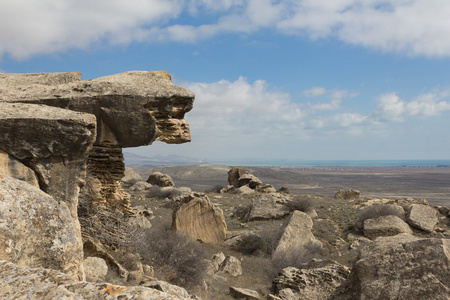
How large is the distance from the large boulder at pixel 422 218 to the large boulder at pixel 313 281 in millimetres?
9041

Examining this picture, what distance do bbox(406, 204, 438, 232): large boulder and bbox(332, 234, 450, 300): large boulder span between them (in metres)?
10.9

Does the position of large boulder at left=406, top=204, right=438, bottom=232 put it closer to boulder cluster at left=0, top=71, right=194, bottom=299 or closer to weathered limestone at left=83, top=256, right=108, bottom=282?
boulder cluster at left=0, top=71, right=194, bottom=299

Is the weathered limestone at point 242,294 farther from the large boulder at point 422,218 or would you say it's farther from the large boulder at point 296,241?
the large boulder at point 422,218

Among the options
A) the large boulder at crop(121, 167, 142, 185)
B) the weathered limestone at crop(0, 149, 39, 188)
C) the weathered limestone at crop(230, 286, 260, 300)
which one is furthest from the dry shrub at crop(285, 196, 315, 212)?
the large boulder at crop(121, 167, 142, 185)

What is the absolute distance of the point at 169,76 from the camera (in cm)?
1031

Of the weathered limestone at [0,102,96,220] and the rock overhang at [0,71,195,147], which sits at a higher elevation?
the rock overhang at [0,71,195,147]

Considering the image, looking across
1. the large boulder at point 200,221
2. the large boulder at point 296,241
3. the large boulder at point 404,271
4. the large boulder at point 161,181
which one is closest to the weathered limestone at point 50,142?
the large boulder at point 404,271

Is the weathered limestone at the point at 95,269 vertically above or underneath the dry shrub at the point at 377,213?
above

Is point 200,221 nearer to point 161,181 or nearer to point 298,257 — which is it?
point 298,257

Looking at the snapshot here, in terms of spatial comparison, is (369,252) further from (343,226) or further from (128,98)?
(343,226)

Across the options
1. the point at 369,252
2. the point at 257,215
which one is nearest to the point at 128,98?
the point at 369,252

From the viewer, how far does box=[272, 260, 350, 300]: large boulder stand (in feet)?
24.3

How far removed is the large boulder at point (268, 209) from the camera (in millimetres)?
17953

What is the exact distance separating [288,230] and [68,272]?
10532mm
